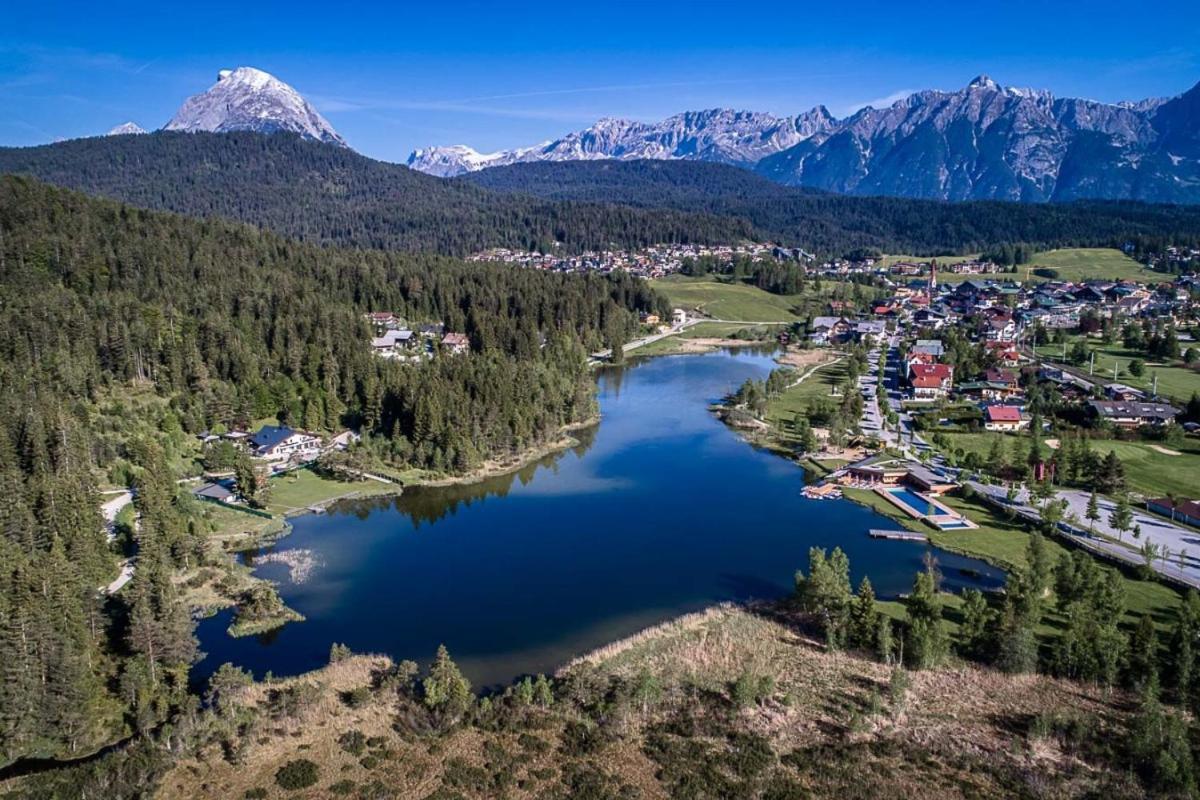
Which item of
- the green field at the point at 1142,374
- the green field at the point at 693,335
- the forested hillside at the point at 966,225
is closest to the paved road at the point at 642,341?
the green field at the point at 693,335

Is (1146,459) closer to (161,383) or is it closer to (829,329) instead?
(829,329)

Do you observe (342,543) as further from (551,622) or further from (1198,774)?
(1198,774)

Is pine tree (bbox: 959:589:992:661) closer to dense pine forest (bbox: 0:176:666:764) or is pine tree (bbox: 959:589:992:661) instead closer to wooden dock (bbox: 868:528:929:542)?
wooden dock (bbox: 868:528:929:542)

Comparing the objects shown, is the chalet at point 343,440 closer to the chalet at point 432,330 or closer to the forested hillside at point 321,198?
the chalet at point 432,330

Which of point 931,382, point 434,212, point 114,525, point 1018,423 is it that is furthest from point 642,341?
point 434,212

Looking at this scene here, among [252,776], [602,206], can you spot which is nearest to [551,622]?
[252,776]
